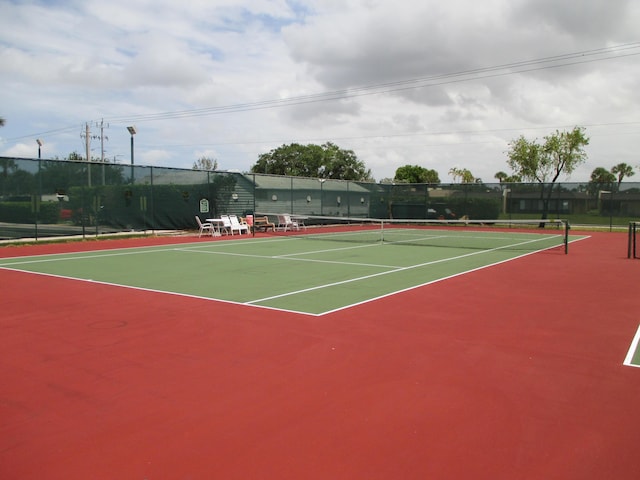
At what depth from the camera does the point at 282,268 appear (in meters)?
11.6

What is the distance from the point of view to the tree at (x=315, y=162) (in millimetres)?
59375

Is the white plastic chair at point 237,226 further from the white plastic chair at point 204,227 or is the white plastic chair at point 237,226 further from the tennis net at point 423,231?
the tennis net at point 423,231

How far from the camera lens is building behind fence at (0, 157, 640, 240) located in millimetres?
16938

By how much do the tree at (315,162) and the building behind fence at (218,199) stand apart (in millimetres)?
26623

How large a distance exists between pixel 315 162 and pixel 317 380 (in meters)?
55.6

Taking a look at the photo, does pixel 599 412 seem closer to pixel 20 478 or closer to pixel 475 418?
pixel 475 418

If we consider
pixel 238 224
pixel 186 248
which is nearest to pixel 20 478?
pixel 186 248

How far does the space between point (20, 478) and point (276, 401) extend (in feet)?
5.73

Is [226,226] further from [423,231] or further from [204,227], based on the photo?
[423,231]

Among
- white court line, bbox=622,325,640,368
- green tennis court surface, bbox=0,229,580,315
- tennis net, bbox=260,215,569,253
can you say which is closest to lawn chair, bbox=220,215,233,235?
tennis net, bbox=260,215,569,253

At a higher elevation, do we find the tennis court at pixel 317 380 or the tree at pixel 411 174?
the tree at pixel 411 174

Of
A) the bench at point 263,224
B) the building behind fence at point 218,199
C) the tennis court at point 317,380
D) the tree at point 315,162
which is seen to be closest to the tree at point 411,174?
the tree at point 315,162

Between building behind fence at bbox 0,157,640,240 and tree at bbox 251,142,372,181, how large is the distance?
26623 mm

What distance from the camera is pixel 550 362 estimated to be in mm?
5102
